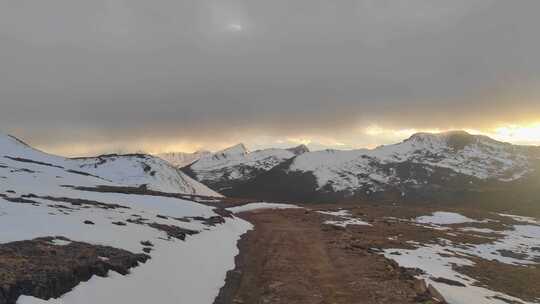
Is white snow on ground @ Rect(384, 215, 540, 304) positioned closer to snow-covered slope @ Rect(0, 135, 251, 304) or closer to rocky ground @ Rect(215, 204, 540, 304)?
rocky ground @ Rect(215, 204, 540, 304)

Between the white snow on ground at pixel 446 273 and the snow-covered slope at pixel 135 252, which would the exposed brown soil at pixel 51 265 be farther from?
the white snow on ground at pixel 446 273

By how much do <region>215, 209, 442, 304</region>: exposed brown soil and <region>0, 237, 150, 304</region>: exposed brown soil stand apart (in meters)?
5.17

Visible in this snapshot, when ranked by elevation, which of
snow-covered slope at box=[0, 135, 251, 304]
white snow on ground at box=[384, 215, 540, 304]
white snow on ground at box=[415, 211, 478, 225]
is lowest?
white snow on ground at box=[384, 215, 540, 304]

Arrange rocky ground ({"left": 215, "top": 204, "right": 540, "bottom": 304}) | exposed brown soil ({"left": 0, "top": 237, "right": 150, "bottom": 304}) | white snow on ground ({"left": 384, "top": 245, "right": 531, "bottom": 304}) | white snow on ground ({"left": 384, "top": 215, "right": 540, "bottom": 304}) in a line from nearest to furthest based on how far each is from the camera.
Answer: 1. exposed brown soil ({"left": 0, "top": 237, "right": 150, "bottom": 304})
2. rocky ground ({"left": 215, "top": 204, "right": 540, "bottom": 304})
3. white snow on ground ({"left": 384, "top": 245, "right": 531, "bottom": 304})
4. white snow on ground ({"left": 384, "top": 215, "right": 540, "bottom": 304})

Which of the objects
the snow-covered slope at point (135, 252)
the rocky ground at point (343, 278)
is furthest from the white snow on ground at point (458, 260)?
the snow-covered slope at point (135, 252)

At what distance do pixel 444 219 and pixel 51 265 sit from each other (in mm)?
112305

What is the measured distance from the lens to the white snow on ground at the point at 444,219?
114m

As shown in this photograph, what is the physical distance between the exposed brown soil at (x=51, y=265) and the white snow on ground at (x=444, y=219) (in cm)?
9787

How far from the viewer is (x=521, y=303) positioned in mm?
25719

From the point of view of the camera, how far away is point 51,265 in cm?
1866

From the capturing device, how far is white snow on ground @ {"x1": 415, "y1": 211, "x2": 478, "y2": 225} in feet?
372

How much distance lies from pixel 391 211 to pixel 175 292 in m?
114

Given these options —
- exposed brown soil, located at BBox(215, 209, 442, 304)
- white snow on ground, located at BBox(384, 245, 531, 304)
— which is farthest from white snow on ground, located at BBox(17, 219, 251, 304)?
white snow on ground, located at BBox(384, 245, 531, 304)

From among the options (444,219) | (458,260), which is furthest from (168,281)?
(444,219)
